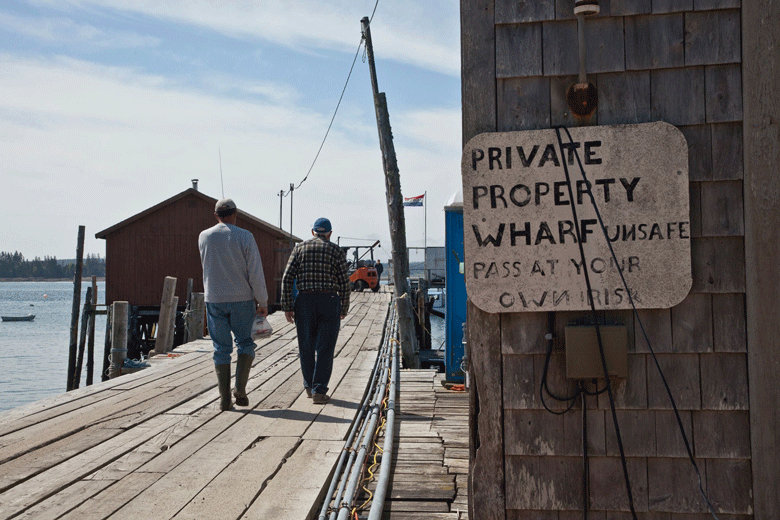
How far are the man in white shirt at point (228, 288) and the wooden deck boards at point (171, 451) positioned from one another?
0.42 metres

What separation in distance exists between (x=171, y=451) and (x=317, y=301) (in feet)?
6.35

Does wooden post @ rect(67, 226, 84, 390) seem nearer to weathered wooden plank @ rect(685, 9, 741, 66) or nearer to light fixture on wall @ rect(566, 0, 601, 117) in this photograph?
light fixture on wall @ rect(566, 0, 601, 117)

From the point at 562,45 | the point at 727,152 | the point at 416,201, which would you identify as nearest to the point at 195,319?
the point at 562,45

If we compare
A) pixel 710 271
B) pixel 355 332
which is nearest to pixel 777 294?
pixel 710 271

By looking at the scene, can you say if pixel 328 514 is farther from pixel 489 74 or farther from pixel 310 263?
pixel 310 263

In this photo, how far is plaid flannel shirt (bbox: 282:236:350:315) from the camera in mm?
5906

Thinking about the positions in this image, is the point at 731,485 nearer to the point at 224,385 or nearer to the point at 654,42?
the point at 654,42

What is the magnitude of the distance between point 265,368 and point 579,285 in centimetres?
574

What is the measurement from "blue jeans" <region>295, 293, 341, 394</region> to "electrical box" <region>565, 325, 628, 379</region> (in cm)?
324

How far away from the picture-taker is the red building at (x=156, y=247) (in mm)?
27172

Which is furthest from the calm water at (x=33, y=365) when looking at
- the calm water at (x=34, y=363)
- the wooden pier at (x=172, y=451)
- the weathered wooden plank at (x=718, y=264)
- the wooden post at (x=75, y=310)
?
the weathered wooden plank at (x=718, y=264)

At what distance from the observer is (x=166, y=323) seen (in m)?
11.5

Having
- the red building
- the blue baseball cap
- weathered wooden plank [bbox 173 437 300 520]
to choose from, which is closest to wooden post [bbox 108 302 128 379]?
the blue baseball cap

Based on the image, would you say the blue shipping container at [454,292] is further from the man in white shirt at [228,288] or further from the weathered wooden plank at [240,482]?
the weathered wooden plank at [240,482]
